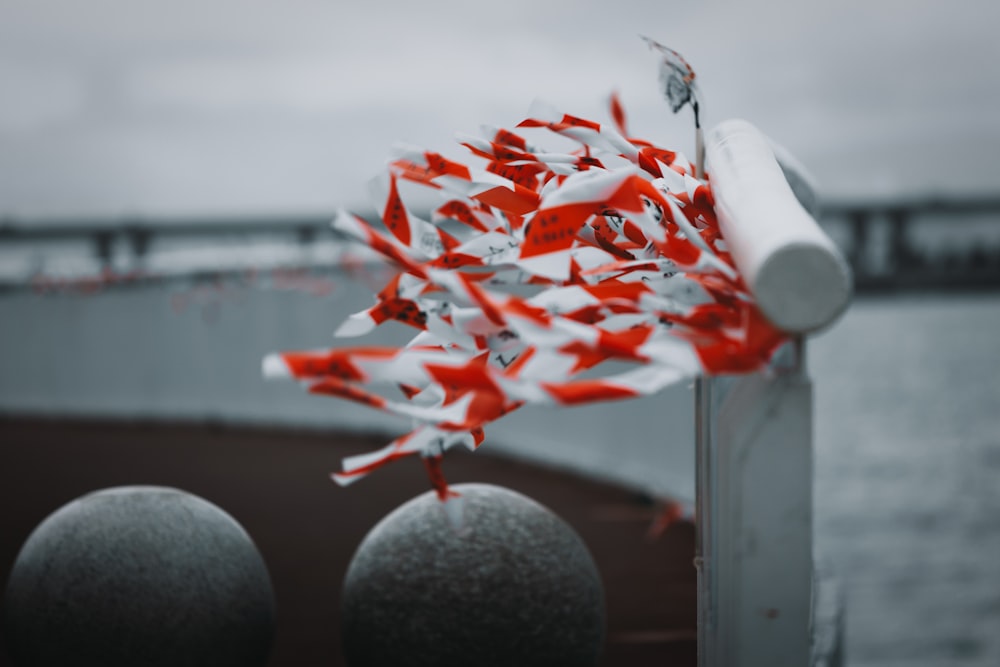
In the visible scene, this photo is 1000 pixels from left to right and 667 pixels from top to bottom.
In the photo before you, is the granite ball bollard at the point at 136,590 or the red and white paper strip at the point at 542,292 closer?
the red and white paper strip at the point at 542,292

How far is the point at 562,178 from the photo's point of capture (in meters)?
3.11

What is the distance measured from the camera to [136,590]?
420cm

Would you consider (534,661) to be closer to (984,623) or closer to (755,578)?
(755,578)

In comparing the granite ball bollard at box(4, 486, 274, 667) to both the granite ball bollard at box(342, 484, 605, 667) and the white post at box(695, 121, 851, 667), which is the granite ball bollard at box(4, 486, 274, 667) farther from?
the white post at box(695, 121, 851, 667)

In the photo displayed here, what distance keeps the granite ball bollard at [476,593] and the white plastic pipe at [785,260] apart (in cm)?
207

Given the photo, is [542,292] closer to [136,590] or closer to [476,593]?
[476,593]

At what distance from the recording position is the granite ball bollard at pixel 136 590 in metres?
4.16

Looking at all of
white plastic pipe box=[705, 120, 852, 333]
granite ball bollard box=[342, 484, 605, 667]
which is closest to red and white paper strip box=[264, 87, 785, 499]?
white plastic pipe box=[705, 120, 852, 333]

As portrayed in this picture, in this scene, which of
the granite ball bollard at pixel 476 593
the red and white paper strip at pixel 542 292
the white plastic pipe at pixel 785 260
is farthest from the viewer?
the granite ball bollard at pixel 476 593

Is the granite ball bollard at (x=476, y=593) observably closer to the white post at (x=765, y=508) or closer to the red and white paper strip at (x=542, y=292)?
the red and white paper strip at (x=542, y=292)


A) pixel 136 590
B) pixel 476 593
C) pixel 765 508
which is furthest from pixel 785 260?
pixel 136 590

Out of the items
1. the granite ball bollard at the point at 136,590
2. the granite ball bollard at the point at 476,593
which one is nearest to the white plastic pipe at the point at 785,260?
the granite ball bollard at the point at 476,593

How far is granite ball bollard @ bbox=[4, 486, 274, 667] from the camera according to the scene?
416 centimetres

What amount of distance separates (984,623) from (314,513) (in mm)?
7957
